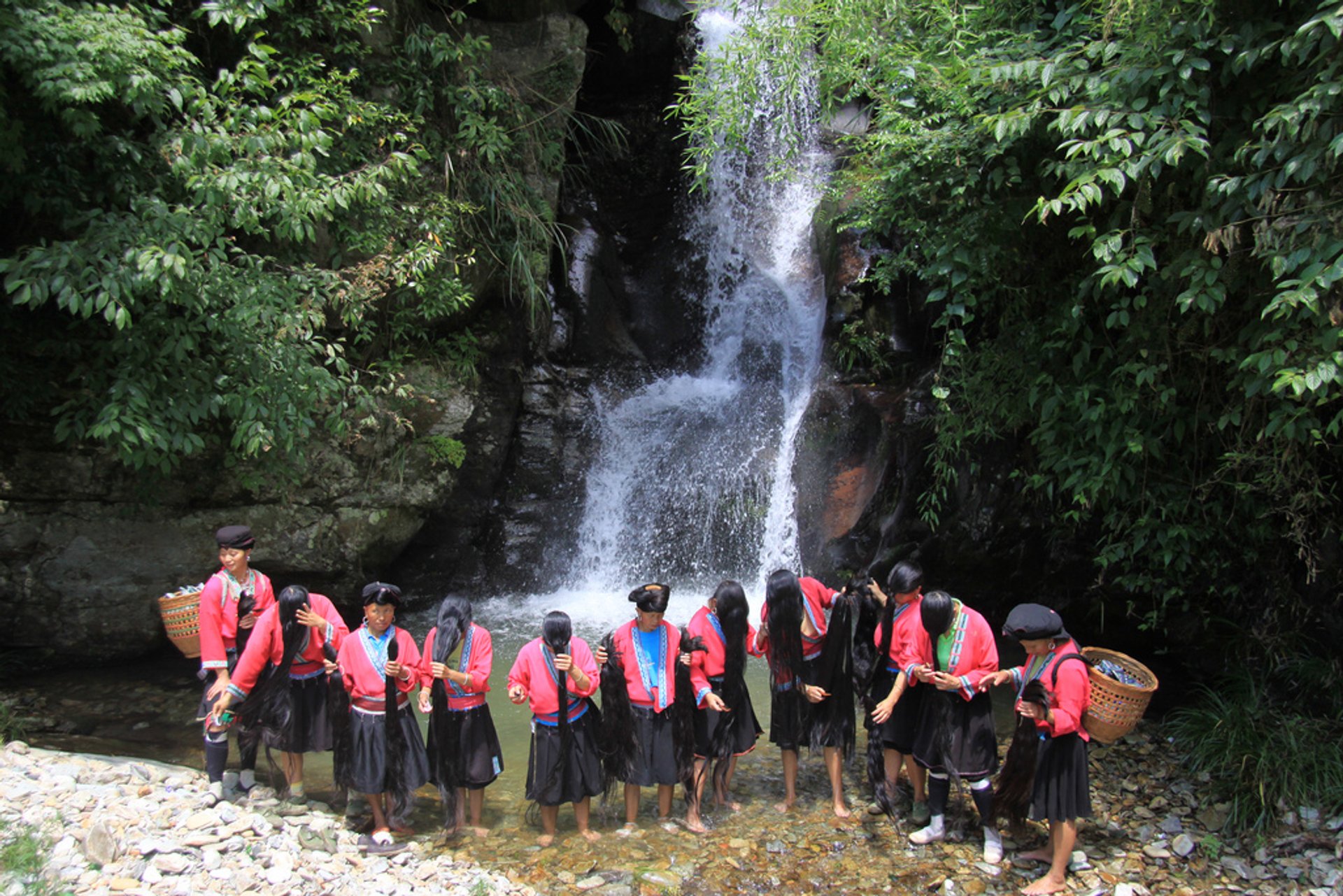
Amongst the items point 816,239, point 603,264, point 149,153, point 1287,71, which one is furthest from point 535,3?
point 1287,71

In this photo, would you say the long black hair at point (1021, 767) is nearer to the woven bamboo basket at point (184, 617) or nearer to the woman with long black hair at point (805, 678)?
the woman with long black hair at point (805, 678)

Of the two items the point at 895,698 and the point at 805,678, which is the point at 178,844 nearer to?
the point at 805,678

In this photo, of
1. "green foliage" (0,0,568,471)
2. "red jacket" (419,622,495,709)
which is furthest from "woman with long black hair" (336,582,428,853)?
"green foliage" (0,0,568,471)

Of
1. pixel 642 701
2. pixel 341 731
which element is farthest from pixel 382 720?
pixel 642 701

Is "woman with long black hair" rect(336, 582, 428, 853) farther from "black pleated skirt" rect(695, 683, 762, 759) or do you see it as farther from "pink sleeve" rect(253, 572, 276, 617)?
"black pleated skirt" rect(695, 683, 762, 759)

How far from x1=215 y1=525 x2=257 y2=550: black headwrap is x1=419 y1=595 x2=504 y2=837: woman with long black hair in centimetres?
130

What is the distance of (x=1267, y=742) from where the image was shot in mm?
4977

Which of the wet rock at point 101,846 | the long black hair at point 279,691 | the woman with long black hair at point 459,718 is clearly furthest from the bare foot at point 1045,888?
the wet rock at point 101,846

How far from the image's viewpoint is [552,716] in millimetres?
4715

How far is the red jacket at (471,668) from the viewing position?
15.3ft

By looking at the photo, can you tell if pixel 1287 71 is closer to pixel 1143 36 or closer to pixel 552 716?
pixel 1143 36

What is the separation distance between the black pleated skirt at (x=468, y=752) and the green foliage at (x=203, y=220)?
2.50m

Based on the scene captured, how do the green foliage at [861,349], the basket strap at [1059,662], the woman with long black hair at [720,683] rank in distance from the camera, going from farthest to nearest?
the green foliage at [861,349] → the woman with long black hair at [720,683] → the basket strap at [1059,662]

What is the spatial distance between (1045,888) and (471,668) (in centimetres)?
329
